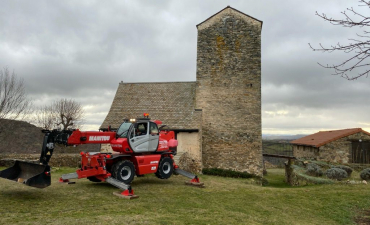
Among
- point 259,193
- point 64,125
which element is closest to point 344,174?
point 259,193

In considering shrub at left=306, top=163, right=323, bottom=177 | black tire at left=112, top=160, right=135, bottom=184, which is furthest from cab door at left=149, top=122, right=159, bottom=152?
shrub at left=306, top=163, right=323, bottom=177

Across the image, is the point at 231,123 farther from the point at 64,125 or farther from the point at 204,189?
the point at 64,125

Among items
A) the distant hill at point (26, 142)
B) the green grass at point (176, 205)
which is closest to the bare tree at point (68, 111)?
the distant hill at point (26, 142)

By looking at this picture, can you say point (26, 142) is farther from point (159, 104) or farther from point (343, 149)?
point (343, 149)

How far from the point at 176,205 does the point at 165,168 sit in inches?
137

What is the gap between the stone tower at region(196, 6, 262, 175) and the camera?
691 inches

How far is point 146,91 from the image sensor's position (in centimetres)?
2005

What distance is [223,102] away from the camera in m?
18.0

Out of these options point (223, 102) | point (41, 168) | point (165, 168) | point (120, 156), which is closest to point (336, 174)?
point (223, 102)

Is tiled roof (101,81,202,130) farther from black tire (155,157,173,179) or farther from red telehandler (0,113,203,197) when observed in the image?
red telehandler (0,113,203,197)

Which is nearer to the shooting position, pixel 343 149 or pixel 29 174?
pixel 29 174

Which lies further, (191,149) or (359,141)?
(359,141)

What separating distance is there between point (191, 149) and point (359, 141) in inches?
540

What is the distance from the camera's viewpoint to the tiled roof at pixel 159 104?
1734cm
